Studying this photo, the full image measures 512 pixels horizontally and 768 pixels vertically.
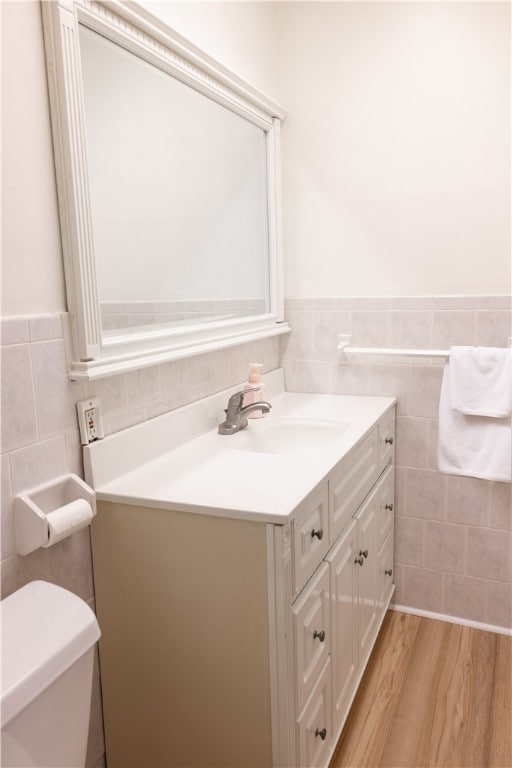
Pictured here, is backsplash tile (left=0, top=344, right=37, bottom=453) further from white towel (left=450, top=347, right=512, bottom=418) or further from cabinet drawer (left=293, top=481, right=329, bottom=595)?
white towel (left=450, top=347, right=512, bottom=418)

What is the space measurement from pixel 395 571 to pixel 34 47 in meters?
2.08

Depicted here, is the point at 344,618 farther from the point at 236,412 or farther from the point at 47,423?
the point at 47,423

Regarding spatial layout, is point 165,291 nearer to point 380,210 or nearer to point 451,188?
point 380,210

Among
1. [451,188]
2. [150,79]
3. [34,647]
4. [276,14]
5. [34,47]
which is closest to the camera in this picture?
[34,647]

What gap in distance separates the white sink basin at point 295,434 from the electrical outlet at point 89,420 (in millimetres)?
583

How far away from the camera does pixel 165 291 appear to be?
1.64m

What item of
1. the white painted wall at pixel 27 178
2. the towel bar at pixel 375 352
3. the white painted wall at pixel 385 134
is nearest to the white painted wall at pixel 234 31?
the white painted wall at pixel 385 134

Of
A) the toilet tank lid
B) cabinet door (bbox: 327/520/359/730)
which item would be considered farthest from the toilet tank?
cabinet door (bbox: 327/520/359/730)

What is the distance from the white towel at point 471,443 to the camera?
78.1 inches

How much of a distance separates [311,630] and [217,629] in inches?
9.3

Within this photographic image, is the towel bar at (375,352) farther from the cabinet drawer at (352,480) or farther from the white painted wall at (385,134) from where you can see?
the cabinet drawer at (352,480)

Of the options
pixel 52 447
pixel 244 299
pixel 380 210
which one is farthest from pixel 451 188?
pixel 52 447

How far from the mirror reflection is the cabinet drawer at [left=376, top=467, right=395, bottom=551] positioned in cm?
77

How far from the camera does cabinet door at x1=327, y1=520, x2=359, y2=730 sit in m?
1.53
